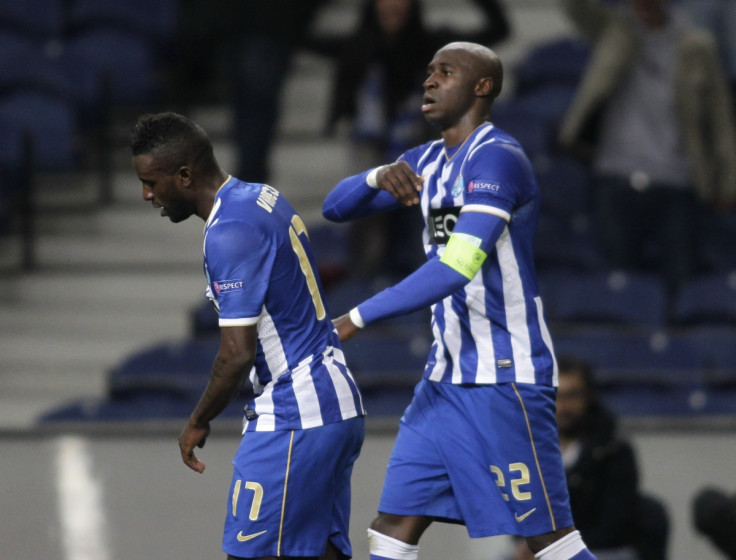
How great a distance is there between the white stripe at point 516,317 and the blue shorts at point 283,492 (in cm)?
50

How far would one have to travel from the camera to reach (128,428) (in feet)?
17.9

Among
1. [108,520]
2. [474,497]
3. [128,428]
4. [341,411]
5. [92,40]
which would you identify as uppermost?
[92,40]

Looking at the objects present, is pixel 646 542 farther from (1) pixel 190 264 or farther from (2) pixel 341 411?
(1) pixel 190 264

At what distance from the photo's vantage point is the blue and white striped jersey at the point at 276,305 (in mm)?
3232

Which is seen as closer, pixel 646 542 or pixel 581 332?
pixel 646 542

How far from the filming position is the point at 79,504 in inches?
212

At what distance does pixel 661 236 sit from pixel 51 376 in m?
3.28

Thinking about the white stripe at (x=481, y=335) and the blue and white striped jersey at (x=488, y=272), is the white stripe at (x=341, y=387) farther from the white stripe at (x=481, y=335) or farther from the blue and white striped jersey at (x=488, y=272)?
the white stripe at (x=481, y=335)

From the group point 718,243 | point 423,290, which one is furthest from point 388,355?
point 423,290

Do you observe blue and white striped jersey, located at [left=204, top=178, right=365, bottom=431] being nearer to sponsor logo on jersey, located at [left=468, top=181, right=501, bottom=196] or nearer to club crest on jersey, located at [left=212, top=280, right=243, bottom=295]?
club crest on jersey, located at [left=212, top=280, right=243, bottom=295]

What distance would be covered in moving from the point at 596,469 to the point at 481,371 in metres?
1.36

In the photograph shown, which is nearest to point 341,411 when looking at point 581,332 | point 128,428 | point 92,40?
point 128,428

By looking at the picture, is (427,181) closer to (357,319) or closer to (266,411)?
(357,319)

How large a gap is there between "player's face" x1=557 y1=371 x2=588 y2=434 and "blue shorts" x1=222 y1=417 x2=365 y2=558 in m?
1.47
